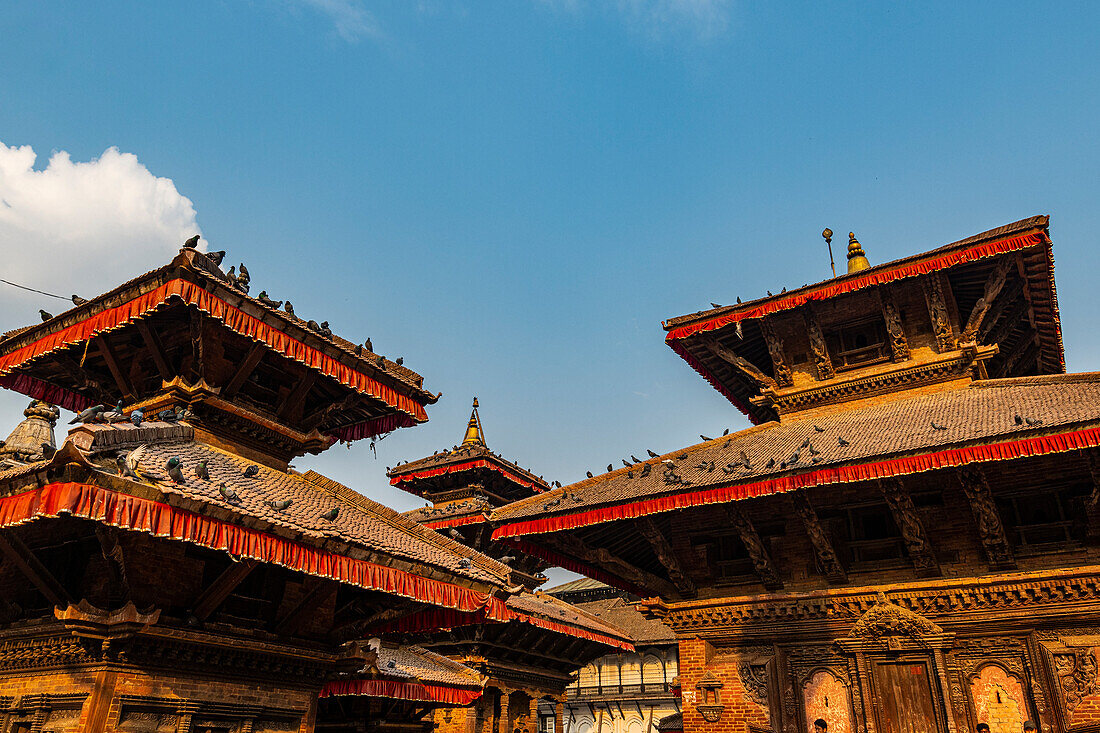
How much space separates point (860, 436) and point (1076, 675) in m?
4.43

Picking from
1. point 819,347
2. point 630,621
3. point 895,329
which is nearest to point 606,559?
point 819,347

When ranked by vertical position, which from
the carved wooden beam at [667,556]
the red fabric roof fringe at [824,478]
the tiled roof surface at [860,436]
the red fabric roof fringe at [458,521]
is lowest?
the carved wooden beam at [667,556]

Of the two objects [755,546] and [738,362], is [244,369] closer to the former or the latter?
[755,546]

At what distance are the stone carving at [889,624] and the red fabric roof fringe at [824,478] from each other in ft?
8.65

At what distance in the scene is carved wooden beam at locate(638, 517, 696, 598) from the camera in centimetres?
1348

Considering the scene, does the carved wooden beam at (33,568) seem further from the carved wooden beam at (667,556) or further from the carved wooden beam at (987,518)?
the carved wooden beam at (987,518)

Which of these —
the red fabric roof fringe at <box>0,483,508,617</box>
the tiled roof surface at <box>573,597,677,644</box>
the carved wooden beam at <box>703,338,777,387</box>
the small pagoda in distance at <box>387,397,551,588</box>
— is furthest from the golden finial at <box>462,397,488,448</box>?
the red fabric roof fringe at <box>0,483,508,617</box>

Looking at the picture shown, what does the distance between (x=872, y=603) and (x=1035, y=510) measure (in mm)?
2890

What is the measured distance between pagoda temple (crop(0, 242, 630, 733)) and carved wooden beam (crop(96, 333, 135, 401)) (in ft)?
0.15

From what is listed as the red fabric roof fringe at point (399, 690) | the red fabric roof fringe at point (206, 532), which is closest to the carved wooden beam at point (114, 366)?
the red fabric roof fringe at point (206, 532)

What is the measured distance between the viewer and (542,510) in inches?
527

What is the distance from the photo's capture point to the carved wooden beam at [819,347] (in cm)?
1571

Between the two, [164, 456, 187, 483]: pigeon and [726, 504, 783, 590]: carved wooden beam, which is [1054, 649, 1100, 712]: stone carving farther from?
[164, 456, 187, 483]: pigeon

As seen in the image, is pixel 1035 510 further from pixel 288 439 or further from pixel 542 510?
pixel 288 439
